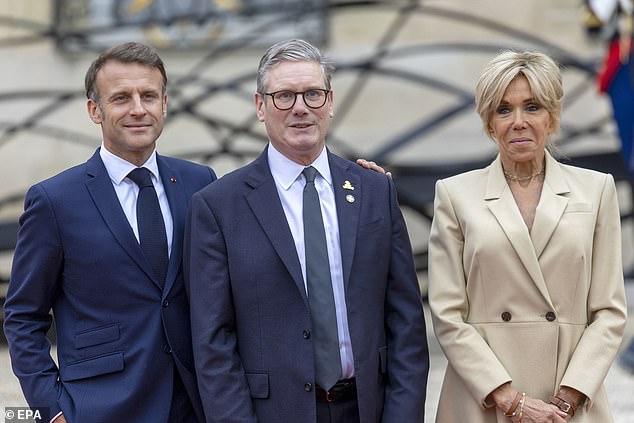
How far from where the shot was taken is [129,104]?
9.80 ft

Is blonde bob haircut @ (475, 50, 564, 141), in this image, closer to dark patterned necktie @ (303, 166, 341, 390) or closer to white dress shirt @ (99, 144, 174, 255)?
dark patterned necktie @ (303, 166, 341, 390)

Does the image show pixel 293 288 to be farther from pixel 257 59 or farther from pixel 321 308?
pixel 257 59

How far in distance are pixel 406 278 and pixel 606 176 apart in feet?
2.26

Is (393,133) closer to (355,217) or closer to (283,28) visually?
(283,28)

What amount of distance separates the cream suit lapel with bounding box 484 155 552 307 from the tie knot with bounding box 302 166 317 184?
52 centimetres

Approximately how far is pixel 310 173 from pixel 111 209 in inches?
23.2

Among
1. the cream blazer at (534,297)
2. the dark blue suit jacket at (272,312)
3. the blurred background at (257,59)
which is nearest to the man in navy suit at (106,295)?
the dark blue suit jacket at (272,312)

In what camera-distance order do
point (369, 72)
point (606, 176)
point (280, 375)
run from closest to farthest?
point (280, 375)
point (606, 176)
point (369, 72)

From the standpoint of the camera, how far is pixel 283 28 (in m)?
8.20

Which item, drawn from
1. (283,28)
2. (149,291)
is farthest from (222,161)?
(149,291)

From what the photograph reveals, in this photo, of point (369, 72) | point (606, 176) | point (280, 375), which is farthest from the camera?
point (369, 72)

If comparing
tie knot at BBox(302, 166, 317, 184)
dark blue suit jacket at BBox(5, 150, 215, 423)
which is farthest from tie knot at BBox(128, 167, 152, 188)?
tie knot at BBox(302, 166, 317, 184)

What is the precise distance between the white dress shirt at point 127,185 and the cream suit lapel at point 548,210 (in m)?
1.07

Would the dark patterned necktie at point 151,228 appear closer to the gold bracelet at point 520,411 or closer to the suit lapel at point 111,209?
the suit lapel at point 111,209
